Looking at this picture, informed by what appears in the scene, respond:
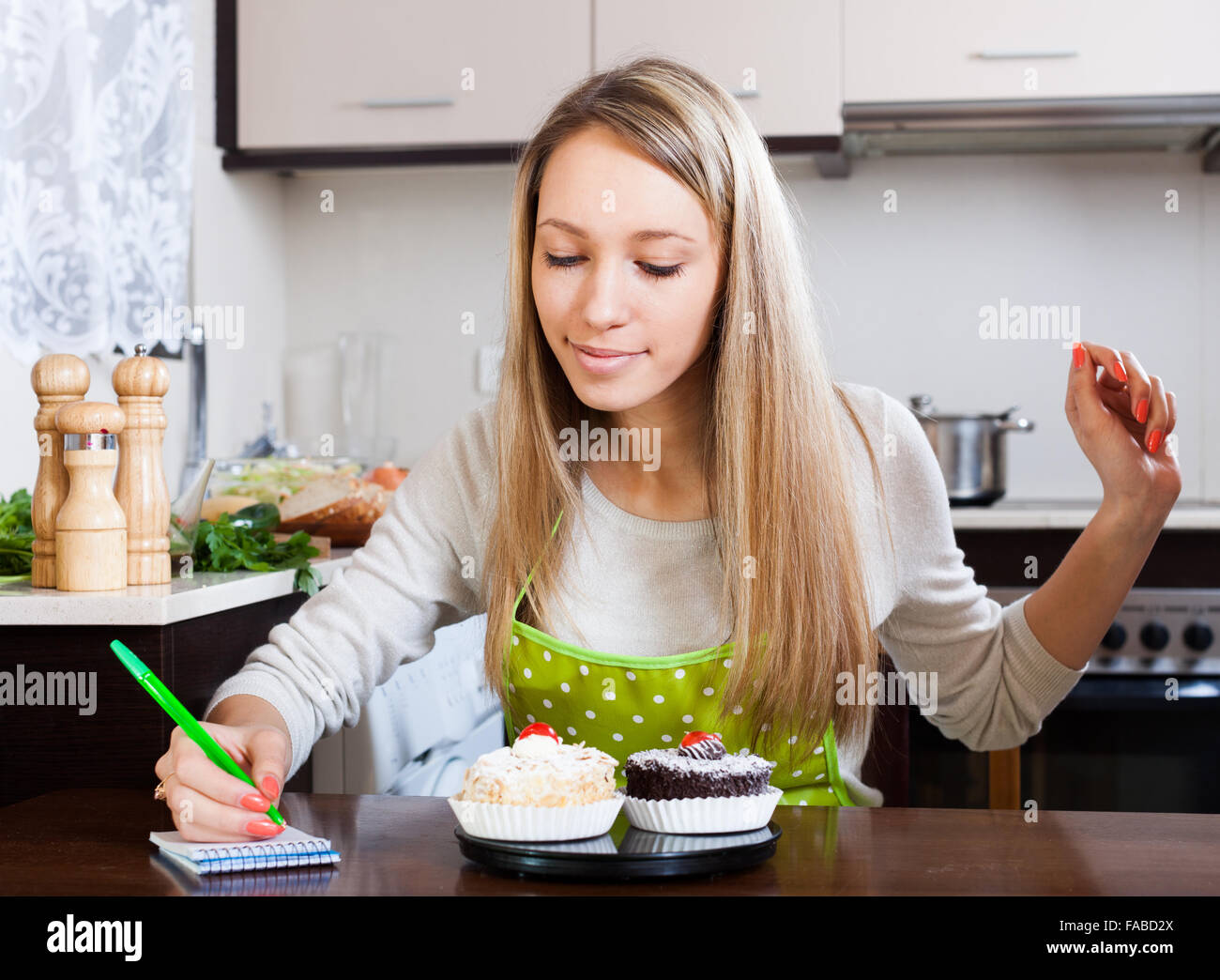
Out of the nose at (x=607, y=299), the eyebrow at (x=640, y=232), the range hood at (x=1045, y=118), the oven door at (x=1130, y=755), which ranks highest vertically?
the range hood at (x=1045, y=118)

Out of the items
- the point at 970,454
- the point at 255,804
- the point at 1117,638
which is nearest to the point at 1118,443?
the point at 255,804

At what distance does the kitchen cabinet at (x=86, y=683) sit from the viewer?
4.00 feet

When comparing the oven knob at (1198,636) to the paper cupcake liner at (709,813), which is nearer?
the paper cupcake liner at (709,813)

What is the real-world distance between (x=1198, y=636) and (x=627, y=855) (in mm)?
1753

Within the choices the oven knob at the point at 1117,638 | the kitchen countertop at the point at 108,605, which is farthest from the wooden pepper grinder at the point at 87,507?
the oven knob at the point at 1117,638

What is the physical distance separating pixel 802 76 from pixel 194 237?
3.92 feet

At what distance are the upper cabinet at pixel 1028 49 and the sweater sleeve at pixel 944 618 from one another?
4.31 feet

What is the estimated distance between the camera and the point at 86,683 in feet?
4.07

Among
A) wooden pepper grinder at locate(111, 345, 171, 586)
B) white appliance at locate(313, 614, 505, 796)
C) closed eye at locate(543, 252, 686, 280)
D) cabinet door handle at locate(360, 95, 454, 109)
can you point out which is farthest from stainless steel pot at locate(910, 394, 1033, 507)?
wooden pepper grinder at locate(111, 345, 171, 586)

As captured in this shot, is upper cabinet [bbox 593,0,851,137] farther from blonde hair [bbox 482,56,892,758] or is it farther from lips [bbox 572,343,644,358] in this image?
lips [bbox 572,343,644,358]

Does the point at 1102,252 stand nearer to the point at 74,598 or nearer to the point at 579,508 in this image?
the point at 579,508

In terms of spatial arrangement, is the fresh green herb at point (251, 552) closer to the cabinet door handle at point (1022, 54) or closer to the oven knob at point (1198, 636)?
the oven knob at point (1198, 636)

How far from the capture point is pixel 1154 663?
83.9 inches
